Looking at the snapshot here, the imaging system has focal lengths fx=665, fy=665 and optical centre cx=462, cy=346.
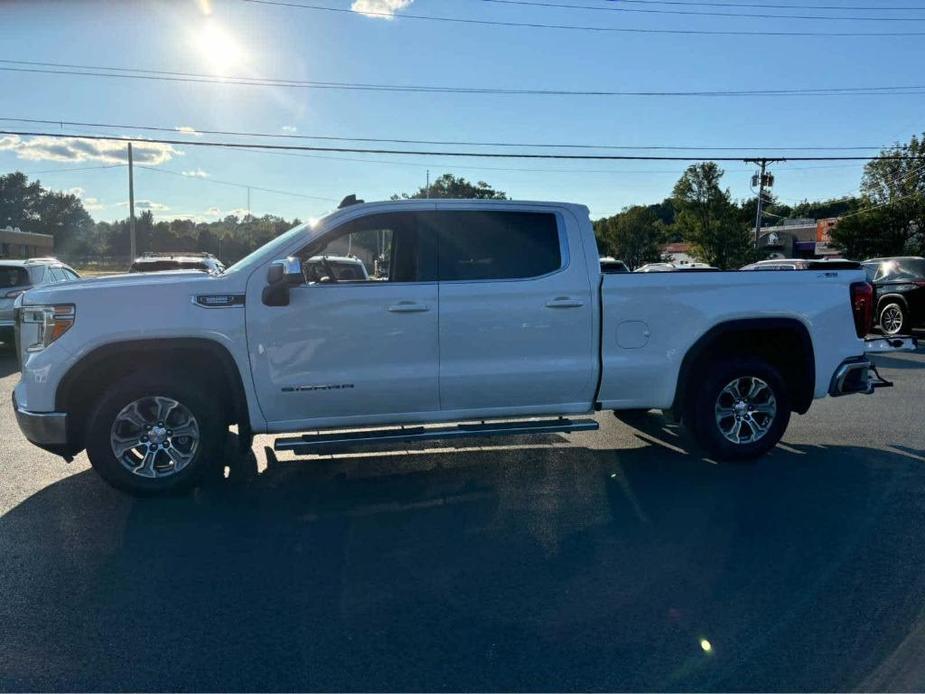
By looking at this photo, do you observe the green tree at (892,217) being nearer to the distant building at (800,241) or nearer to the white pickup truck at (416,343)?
the distant building at (800,241)

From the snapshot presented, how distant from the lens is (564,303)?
5.04m

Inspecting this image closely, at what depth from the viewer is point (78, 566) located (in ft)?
12.3

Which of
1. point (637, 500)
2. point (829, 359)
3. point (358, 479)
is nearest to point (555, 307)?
point (637, 500)

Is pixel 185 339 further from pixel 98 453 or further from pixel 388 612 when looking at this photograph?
pixel 388 612

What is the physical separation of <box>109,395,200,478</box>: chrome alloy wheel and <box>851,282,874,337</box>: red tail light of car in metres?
5.31

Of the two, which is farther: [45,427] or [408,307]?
[408,307]

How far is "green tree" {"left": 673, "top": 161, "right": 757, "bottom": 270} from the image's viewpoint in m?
43.1

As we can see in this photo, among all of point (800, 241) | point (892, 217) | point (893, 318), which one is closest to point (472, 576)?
point (893, 318)

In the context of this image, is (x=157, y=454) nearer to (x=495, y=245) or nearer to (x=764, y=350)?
(x=495, y=245)

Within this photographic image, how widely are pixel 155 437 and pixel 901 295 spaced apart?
15.2 metres

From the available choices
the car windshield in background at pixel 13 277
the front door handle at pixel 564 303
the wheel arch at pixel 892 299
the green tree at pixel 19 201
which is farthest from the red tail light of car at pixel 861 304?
the green tree at pixel 19 201

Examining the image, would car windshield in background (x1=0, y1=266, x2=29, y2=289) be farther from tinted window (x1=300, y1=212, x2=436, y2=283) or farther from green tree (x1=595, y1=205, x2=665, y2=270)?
green tree (x1=595, y1=205, x2=665, y2=270)

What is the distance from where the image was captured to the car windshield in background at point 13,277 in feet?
37.8

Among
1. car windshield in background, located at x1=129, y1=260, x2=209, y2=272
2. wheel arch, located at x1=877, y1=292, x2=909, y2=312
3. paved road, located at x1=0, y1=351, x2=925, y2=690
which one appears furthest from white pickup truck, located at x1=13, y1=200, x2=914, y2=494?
wheel arch, located at x1=877, y1=292, x2=909, y2=312
